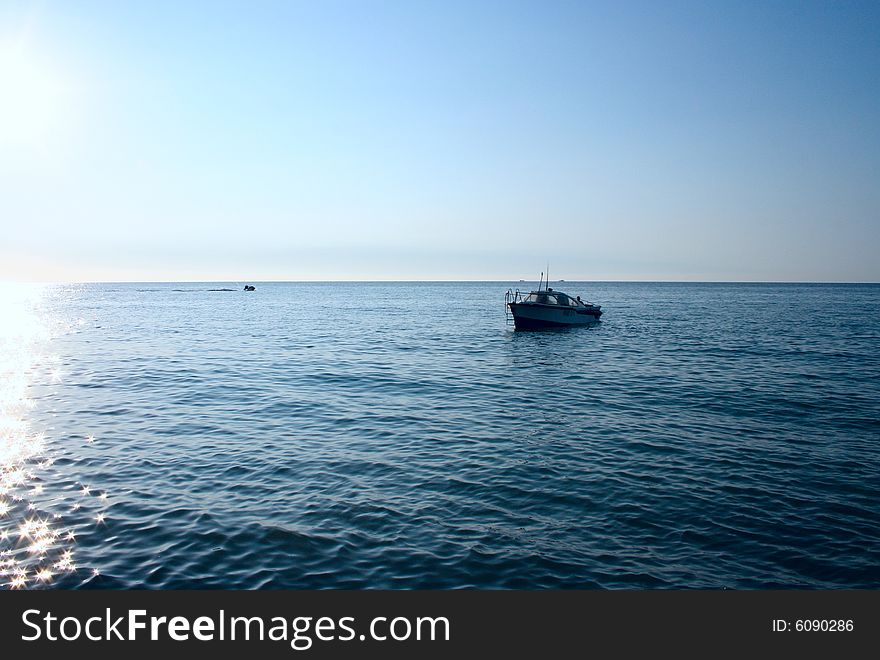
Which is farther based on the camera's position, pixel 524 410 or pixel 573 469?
pixel 524 410

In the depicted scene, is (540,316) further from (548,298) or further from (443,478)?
(443,478)

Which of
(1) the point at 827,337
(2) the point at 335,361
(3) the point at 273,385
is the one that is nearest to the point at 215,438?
(3) the point at 273,385

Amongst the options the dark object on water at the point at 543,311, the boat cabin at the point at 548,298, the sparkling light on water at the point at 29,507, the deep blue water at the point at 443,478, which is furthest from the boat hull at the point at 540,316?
the sparkling light on water at the point at 29,507

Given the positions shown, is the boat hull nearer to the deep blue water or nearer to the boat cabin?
the boat cabin

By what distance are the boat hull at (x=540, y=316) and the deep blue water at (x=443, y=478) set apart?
21.7 meters

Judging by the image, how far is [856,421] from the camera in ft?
66.0

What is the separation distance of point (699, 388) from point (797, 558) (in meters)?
18.0

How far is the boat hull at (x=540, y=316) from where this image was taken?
175ft

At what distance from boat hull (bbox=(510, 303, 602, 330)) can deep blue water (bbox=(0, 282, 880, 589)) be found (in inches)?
856

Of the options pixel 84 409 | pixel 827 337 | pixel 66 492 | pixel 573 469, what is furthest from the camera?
pixel 827 337

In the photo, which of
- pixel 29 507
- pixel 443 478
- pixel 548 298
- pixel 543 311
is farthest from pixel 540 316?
pixel 29 507

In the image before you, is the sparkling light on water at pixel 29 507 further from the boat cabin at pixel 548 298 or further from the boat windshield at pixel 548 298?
the boat windshield at pixel 548 298

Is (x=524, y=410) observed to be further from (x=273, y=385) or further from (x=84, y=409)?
(x=84, y=409)

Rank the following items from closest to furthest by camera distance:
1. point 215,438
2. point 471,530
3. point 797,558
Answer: point 797,558 → point 471,530 → point 215,438
